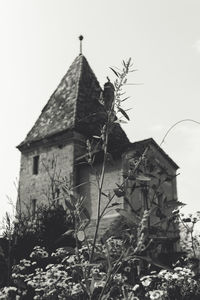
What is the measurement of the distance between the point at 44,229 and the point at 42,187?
666 cm

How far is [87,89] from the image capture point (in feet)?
62.8

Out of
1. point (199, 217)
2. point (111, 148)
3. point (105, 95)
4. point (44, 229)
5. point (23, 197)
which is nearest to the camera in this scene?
point (105, 95)

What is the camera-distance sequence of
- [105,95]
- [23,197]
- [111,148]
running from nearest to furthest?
[105,95], [111,148], [23,197]

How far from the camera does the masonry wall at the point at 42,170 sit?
52.5ft

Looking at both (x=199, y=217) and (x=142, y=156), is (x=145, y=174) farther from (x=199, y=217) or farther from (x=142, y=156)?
(x=199, y=217)

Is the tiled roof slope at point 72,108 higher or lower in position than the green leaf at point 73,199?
higher

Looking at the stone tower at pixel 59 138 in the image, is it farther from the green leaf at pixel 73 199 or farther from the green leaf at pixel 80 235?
the green leaf at pixel 80 235

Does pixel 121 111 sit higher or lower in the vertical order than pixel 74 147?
lower

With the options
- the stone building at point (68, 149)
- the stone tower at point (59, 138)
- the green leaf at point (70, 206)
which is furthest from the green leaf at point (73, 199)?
the stone tower at point (59, 138)

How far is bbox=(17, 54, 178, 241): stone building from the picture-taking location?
1508 centimetres

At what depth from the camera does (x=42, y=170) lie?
1703cm

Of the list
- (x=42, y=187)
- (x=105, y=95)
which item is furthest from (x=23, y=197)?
(x=105, y=95)

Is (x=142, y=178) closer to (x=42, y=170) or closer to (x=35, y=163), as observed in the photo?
(x=42, y=170)

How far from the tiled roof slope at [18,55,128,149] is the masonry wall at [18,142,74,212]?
72cm
